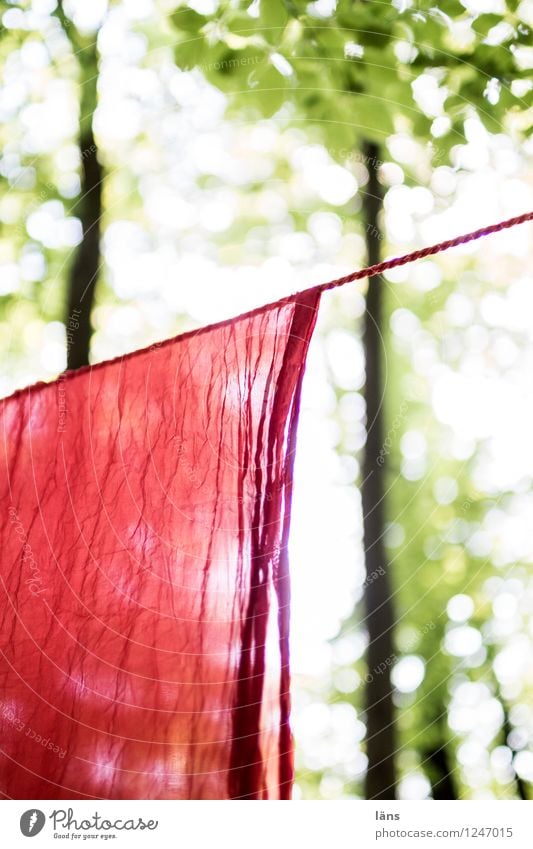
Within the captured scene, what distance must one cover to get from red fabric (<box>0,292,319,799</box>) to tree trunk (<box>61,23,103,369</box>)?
613 mm

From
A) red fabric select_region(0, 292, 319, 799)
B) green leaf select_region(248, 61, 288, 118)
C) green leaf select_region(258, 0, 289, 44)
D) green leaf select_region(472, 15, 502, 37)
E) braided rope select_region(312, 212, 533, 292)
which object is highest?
green leaf select_region(472, 15, 502, 37)

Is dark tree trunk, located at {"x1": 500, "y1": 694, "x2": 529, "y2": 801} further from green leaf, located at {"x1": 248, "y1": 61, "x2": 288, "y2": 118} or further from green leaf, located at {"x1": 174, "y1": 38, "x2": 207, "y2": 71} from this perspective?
green leaf, located at {"x1": 174, "y1": 38, "x2": 207, "y2": 71}

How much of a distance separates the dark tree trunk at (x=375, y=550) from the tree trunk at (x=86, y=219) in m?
0.71

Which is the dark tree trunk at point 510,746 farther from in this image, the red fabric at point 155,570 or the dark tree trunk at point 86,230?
the dark tree trunk at point 86,230

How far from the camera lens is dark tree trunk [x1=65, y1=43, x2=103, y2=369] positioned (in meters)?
1.55

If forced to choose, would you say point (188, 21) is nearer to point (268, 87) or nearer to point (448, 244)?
point (268, 87)

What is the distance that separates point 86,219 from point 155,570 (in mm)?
1058

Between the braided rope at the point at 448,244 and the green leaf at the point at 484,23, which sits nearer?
the braided rope at the point at 448,244

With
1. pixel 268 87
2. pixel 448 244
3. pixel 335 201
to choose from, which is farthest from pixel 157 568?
pixel 335 201

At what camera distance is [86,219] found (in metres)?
1.62

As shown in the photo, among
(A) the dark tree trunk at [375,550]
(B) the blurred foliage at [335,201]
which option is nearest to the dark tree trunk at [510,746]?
(B) the blurred foliage at [335,201]

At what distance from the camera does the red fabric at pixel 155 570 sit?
32.6 inches

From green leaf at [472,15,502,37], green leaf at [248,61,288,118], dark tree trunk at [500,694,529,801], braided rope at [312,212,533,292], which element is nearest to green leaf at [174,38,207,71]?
green leaf at [248,61,288,118]
